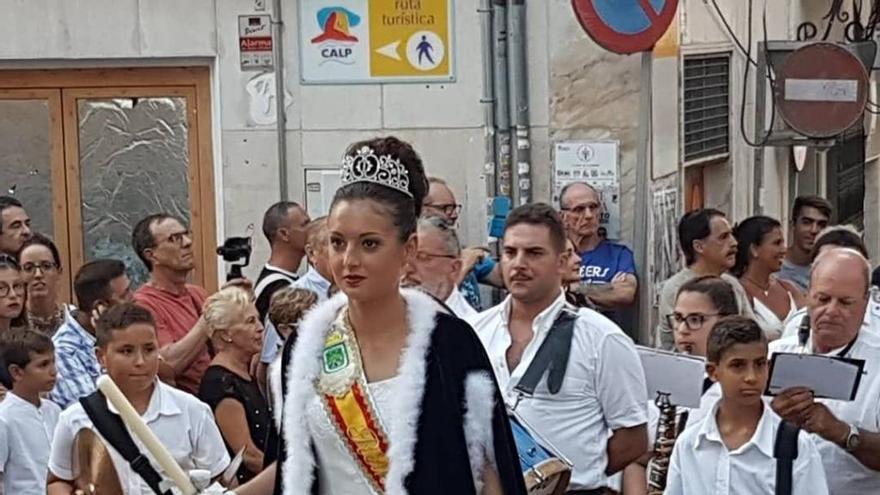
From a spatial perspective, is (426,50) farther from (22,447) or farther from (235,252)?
(22,447)

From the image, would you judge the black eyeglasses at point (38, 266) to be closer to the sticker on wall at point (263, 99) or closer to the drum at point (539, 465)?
the sticker on wall at point (263, 99)

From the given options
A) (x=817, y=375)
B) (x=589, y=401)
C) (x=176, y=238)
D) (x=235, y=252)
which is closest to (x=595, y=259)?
(x=235, y=252)

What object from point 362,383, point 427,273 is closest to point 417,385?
point 362,383

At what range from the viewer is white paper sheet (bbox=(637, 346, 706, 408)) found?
602 centimetres

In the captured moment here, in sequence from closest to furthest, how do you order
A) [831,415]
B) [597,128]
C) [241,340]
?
[831,415]
[241,340]
[597,128]

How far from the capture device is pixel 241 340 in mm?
7297

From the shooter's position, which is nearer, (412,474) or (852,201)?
(412,474)

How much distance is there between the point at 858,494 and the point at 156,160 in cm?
638

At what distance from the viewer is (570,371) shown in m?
5.86

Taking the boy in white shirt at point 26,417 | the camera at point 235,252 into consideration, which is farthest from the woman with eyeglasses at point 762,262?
the boy in white shirt at point 26,417

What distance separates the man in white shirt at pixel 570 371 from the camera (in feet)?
19.2

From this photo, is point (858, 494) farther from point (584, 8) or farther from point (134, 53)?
point (134, 53)

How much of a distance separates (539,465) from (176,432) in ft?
5.28

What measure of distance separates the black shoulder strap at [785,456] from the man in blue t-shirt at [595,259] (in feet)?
13.4
